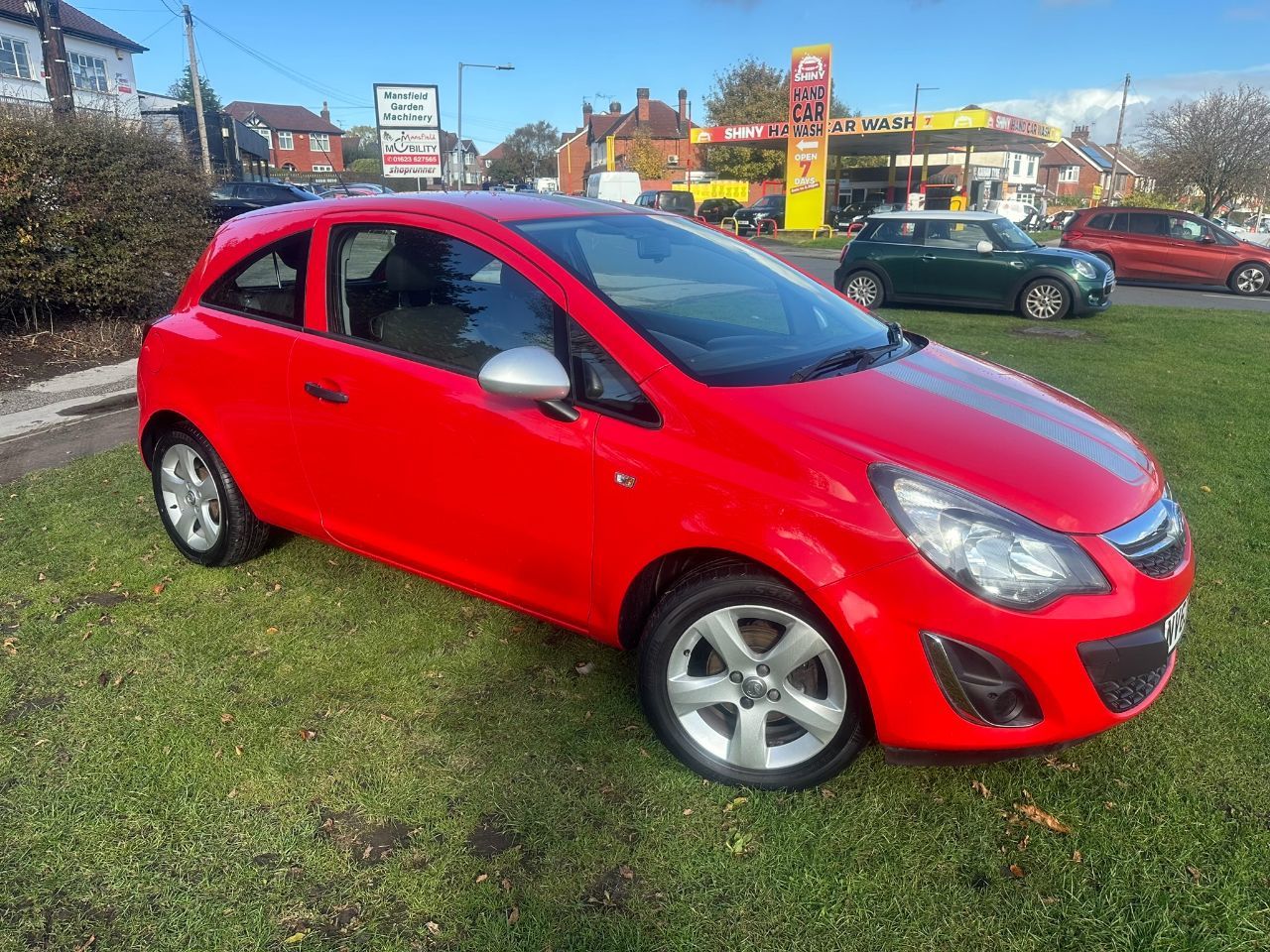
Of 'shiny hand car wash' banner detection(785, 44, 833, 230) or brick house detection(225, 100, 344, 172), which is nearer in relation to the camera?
'shiny hand car wash' banner detection(785, 44, 833, 230)

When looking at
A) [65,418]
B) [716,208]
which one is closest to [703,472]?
[65,418]

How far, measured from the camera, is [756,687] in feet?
8.49

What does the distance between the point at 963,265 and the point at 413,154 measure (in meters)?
18.2

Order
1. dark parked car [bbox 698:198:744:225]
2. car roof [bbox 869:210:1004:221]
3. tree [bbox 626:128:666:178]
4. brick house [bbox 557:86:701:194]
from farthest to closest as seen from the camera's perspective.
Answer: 1. brick house [bbox 557:86:701:194]
2. tree [bbox 626:128:666:178]
3. dark parked car [bbox 698:198:744:225]
4. car roof [bbox 869:210:1004:221]

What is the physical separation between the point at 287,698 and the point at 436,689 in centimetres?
53

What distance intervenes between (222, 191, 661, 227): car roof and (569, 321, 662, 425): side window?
0.72 metres

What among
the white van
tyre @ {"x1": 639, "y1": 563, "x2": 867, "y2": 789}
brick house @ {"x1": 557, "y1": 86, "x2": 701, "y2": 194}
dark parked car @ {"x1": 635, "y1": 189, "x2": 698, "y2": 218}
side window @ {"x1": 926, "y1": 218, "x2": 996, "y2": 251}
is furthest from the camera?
brick house @ {"x1": 557, "y1": 86, "x2": 701, "y2": 194}

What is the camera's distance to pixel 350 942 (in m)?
2.19

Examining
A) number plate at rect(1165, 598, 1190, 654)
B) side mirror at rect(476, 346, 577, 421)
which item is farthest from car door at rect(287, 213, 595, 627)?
number plate at rect(1165, 598, 1190, 654)

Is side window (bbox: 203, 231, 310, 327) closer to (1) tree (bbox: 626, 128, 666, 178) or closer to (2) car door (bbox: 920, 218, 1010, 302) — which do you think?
(2) car door (bbox: 920, 218, 1010, 302)

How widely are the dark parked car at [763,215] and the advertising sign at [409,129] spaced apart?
1417 centimetres

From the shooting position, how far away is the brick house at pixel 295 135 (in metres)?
81.9

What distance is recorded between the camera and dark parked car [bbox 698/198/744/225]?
140ft

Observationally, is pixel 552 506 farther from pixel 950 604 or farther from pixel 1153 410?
pixel 1153 410
